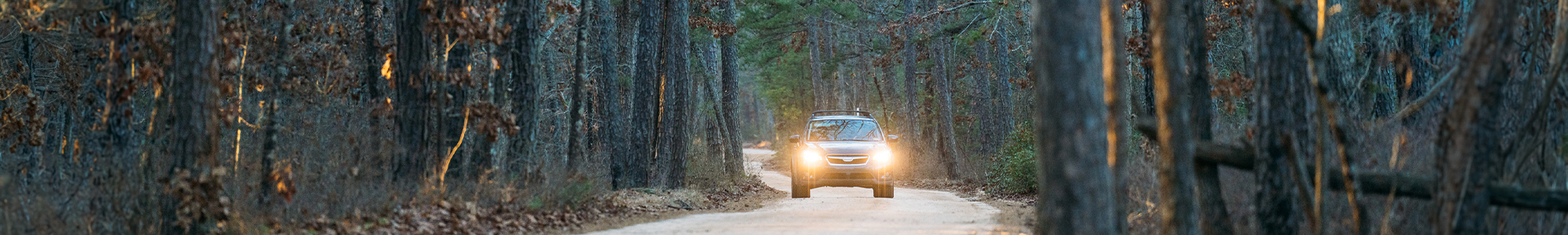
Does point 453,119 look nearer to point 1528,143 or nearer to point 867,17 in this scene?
point 1528,143

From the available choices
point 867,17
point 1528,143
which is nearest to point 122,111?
point 1528,143

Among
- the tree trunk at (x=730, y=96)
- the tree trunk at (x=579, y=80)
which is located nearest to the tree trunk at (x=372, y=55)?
the tree trunk at (x=579, y=80)

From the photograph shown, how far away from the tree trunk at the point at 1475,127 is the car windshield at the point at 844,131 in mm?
11355

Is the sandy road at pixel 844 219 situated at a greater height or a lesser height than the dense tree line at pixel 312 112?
lesser

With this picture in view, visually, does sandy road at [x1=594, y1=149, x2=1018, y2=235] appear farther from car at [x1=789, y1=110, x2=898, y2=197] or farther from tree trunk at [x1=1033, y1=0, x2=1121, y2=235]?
tree trunk at [x1=1033, y1=0, x2=1121, y2=235]

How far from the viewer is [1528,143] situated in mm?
7336

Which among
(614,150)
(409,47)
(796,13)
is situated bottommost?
(614,150)

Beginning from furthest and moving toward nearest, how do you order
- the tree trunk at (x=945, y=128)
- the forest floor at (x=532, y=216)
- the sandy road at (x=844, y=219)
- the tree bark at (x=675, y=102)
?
the tree trunk at (x=945, y=128), the tree bark at (x=675, y=102), the sandy road at (x=844, y=219), the forest floor at (x=532, y=216)

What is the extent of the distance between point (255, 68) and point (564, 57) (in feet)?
52.3

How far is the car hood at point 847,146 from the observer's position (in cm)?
1744

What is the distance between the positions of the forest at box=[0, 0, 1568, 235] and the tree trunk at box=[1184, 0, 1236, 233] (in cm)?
2

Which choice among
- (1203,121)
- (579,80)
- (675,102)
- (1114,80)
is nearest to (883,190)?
(675,102)

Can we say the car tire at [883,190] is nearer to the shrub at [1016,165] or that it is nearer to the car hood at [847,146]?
the car hood at [847,146]

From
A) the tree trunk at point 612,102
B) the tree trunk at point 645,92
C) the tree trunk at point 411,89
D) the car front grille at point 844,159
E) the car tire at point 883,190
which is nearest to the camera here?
the tree trunk at point 411,89
